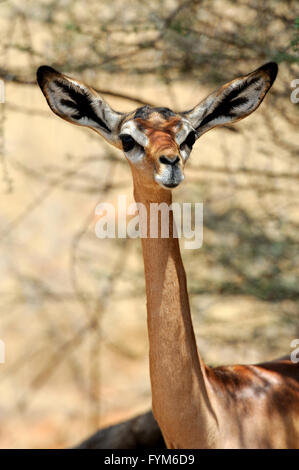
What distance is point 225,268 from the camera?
6945mm

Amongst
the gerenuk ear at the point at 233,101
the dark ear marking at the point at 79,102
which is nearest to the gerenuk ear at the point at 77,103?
the dark ear marking at the point at 79,102

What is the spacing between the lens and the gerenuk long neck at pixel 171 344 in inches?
126

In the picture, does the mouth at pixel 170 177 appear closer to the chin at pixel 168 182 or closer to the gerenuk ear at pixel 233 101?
the chin at pixel 168 182

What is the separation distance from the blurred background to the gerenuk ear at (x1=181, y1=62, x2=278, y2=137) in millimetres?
473

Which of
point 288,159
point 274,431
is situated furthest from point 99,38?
point 274,431

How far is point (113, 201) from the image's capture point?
31.2ft

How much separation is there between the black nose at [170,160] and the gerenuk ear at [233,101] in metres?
0.58

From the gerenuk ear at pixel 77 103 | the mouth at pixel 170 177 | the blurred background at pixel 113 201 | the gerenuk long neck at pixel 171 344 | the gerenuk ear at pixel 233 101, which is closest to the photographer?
the mouth at pixel 170 177

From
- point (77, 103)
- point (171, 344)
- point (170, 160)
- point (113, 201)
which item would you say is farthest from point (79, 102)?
point (113, 201)

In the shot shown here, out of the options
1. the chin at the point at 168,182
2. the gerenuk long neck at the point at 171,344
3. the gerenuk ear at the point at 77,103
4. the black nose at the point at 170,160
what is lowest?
the gerenuk long neck at the point at 171,344

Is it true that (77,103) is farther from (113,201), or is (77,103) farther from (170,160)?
(113,201)

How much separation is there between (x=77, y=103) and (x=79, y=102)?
0.01 metres

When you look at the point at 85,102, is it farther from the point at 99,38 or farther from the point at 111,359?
the point at 111,359

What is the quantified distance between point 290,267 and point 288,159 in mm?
1008
